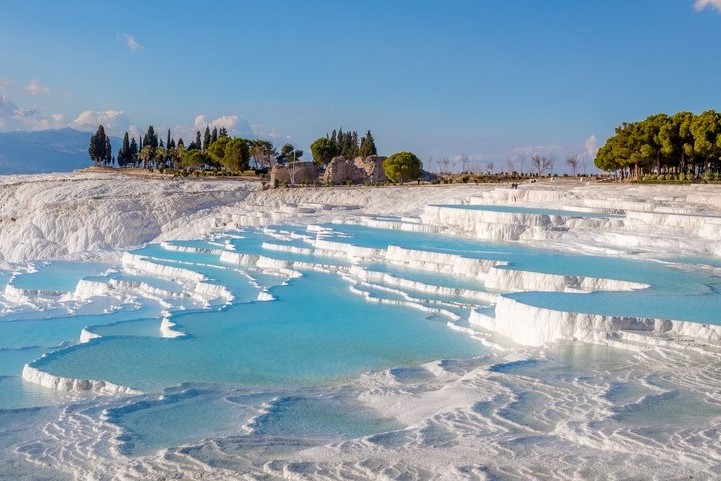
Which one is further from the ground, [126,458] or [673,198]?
[673,198]

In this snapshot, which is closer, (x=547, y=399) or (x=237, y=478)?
(x=237, y=478)

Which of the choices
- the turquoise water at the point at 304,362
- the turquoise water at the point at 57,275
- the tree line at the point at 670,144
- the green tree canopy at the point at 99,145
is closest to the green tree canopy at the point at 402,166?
the tree line at the point at 670,144

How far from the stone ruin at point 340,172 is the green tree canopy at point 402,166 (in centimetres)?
216

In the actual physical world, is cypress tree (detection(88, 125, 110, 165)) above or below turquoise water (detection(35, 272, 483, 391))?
above

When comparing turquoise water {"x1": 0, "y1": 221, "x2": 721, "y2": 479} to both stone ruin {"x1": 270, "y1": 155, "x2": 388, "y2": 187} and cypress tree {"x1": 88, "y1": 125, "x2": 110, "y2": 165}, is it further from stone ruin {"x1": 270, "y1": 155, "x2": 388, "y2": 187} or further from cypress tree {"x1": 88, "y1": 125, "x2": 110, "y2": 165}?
cypress tree {"x1": 88, "y1": 125, "x2": 110, "y2": 165}

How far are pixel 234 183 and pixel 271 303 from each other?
2799 centimetres

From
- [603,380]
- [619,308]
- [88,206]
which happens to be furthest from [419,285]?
[88,206]

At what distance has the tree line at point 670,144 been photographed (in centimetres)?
3102

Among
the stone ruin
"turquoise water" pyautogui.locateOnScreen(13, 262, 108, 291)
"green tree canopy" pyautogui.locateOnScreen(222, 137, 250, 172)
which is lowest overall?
"turquoise water" pyautogui.locateOnScreen(13, 262, 108, 291)

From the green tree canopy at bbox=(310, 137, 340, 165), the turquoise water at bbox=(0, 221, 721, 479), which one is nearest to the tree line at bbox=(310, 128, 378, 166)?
the green tree canopy at bbox=(310, 137, 340, 165)

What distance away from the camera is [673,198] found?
2394 centimetres

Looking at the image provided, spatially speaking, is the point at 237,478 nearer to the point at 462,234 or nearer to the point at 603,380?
the point at 603,380

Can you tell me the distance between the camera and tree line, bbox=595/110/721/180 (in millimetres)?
31016

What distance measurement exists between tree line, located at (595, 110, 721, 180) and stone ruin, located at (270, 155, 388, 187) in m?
12.9
